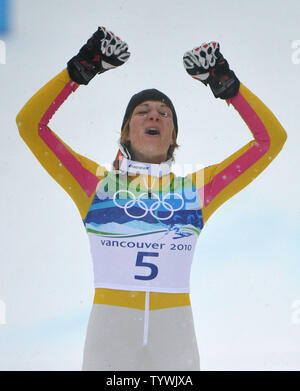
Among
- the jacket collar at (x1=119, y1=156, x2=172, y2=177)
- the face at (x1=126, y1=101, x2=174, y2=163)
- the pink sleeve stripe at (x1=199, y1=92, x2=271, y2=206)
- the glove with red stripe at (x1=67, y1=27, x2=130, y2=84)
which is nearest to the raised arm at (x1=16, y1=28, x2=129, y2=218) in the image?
the glove with red stripe at (x1=67, y1=27, x2=130, y2=84)

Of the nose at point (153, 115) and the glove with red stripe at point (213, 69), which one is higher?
the glove with red stripe at point (213, 69)

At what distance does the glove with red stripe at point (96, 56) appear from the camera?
→ 102 inches

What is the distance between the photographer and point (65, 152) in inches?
104

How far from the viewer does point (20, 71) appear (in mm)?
4926

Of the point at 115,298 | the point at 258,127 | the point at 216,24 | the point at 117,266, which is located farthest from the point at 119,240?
the point at 216,24

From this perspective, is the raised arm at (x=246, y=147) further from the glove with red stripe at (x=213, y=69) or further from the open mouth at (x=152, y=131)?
the open mouth at (x=152, y=131)

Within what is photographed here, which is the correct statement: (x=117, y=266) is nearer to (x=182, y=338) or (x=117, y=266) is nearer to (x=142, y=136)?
(x=182, y=338)

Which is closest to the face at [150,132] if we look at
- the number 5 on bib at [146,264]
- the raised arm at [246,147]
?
the raised arm at [246,147]

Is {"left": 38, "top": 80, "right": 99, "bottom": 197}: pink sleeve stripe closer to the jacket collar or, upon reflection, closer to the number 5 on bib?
the jacket collar

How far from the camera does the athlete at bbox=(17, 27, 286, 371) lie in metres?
2.42

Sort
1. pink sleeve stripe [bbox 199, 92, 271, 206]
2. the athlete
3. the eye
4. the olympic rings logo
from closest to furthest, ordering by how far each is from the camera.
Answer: the athlete < the olympic rings logo < pink sleeve stripe [bbox 199, 92, 271, 206] < the eye
